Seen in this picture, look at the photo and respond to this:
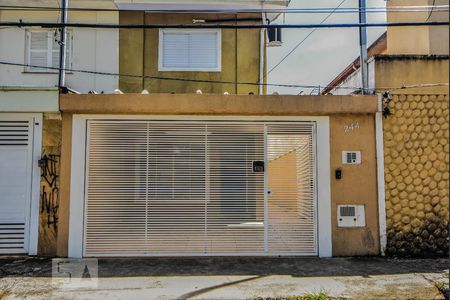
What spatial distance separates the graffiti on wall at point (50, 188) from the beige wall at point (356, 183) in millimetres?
5630

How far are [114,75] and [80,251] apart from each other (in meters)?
5.53

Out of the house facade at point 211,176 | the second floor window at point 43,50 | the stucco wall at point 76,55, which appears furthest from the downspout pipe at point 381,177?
the second floor window at point 43,50

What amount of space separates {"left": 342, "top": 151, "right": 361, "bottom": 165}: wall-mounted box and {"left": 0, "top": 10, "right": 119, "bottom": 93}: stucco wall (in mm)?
6817

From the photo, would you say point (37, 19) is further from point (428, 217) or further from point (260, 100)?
point (428, 217)

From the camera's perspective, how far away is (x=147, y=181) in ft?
26.8

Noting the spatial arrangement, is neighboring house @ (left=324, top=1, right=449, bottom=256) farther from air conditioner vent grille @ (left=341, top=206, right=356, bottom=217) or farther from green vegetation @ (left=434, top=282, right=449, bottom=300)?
green vegetation @ (left=434, top=282, right=449, bottom=300)

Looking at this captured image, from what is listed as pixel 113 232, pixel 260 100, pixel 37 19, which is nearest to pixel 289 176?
pixel 260 100

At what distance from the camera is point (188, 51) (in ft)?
37.7

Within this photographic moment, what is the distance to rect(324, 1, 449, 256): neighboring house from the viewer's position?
8.05m

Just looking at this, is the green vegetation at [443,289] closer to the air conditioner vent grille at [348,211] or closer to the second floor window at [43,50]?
the air conditioner vent grille at [348,211]

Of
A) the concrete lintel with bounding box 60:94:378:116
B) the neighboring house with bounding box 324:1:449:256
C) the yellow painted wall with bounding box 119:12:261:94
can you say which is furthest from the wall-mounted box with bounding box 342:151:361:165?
the yellow painted wall with bounding box 119:12:261:94

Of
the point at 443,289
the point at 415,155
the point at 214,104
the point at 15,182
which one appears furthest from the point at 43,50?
the point at 443,289

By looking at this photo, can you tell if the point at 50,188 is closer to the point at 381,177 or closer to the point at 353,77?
the point at 381,177

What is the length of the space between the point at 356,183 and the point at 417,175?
1253 millimetres
